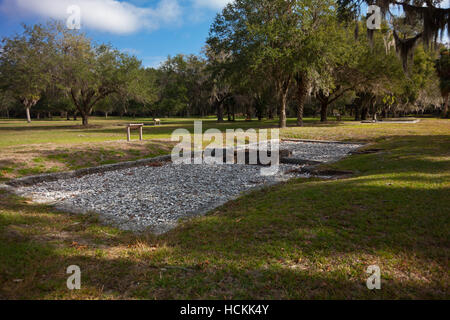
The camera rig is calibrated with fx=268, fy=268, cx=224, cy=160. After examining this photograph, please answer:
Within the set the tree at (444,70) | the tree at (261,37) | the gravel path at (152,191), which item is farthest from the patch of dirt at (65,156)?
the tree at (444,70)

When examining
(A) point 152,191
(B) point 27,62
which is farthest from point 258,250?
(B) point 27,62

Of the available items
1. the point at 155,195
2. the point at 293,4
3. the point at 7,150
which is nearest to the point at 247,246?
the point at 155,195

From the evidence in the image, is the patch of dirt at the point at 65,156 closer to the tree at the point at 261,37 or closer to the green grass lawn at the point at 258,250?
the green grass lawn at the point at 258,250

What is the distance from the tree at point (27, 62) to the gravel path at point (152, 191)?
21660 millimetres

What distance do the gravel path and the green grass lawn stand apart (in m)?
0.46

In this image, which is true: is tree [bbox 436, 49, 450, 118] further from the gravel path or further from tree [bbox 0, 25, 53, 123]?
tree [bbox 0, 25, 53, 123]

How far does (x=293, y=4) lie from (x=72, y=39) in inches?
846

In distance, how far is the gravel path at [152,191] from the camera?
486 cm

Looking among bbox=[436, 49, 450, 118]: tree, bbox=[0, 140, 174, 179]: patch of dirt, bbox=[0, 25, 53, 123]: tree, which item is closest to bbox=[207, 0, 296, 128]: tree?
bbox=[0, 140, 174, 179]: patch of dirt

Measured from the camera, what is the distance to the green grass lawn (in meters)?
2.46
